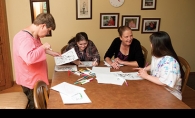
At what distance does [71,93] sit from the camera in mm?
1465

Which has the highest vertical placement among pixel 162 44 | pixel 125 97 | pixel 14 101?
pixel 162 44

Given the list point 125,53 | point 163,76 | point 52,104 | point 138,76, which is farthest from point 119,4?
point 52,104

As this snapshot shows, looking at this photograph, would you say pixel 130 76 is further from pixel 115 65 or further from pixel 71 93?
pixel 71 93

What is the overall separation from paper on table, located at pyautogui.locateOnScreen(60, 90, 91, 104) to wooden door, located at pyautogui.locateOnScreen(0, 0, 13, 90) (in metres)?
2.08

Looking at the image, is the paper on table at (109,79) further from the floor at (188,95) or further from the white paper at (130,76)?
the floor at (188,95)

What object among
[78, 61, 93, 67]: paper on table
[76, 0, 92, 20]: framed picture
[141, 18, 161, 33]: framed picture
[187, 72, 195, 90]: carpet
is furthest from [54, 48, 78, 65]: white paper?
[187, 72, 195, 90]: carpet

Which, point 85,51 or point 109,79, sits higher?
point 85,51

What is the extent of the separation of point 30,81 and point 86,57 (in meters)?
0.91

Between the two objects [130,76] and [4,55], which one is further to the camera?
[4,55]

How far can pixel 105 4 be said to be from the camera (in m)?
3.25

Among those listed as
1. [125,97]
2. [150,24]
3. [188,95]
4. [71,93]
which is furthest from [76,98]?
[150,24]

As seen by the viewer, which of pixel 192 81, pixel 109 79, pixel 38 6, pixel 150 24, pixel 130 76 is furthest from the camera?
pixel 192 81

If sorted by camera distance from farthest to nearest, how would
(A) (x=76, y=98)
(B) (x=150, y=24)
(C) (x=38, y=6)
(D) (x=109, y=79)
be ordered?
(B) (x=150, y=24) < (C) (x=38, y=6) < (D) (x=109, y=79) < (A) (x=76, y=98)

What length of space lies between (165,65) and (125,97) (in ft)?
1.61
